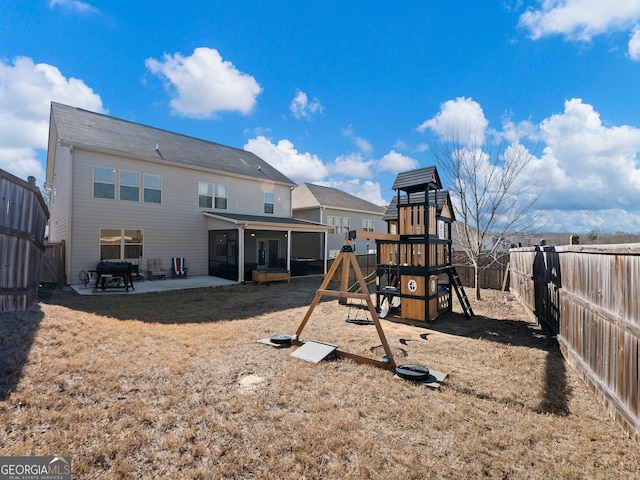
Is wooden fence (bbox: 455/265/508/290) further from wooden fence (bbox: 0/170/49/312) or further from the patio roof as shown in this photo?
wooden fence (bbox: 0/170/49/312)

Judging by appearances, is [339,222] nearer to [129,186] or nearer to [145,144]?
[145,144]

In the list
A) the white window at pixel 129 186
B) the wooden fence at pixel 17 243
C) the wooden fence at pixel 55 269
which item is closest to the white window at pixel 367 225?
the white window at pixel 129 186

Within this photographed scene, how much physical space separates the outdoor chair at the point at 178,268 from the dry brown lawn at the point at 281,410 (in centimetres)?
823

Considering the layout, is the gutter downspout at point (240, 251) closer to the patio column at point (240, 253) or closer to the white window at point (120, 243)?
the patio column at point (240, 253)

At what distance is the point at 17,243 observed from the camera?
18.9 feet

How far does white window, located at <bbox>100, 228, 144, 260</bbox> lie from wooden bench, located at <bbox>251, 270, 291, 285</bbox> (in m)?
5.17

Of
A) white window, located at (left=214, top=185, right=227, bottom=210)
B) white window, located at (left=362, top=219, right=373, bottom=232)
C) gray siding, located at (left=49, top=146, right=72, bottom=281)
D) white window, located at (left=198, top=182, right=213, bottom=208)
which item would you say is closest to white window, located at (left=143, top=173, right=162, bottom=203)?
white window, located at (left=198, top=182, right=213, bottom=208)

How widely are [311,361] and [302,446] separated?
201 cm

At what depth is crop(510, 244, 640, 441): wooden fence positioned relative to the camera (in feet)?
10.1

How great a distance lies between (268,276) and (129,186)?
7234mm

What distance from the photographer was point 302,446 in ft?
8.71

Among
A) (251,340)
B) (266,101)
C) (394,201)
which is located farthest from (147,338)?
(266,101)

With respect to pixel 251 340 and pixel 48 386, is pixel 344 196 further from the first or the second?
Answer: pixel 48 386

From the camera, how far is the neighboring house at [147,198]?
12.0 meters
